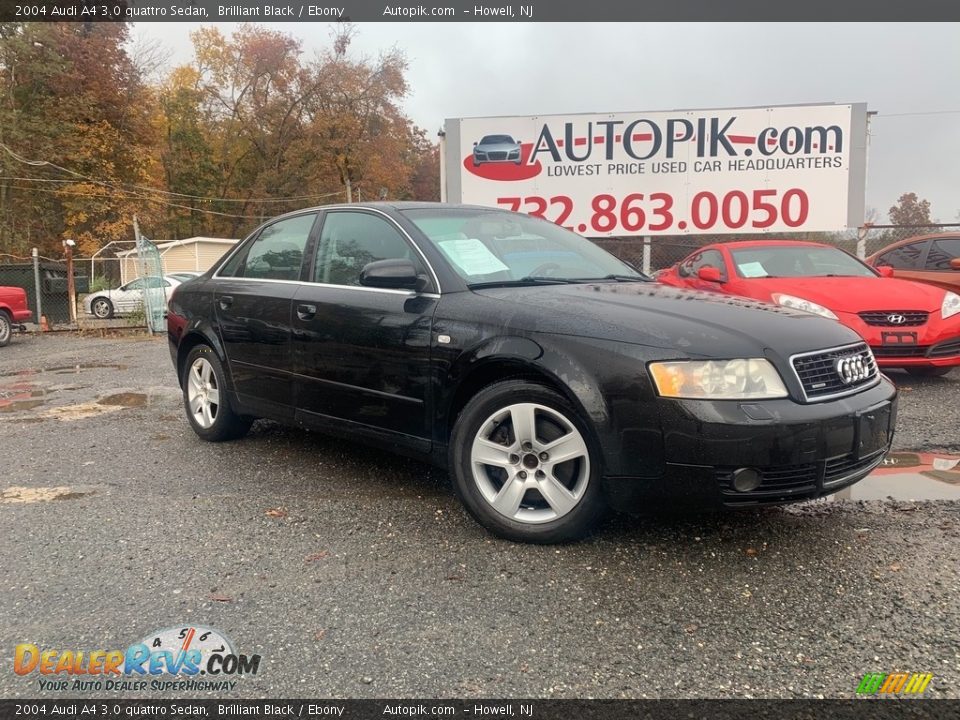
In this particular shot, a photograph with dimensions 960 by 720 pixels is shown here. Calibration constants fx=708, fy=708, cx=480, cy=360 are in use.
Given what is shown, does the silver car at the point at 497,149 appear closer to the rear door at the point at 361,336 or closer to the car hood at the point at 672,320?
the rear door at the point at 361,336

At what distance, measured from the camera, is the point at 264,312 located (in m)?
4.25

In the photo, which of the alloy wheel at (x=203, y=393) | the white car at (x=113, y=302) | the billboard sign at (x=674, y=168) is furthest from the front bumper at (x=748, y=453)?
the white car at (x=113, y=302)

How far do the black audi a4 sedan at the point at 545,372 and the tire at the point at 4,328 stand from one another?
11.1 meters

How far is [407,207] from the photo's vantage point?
3955mm

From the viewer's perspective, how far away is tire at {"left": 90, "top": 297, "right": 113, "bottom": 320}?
2017cm

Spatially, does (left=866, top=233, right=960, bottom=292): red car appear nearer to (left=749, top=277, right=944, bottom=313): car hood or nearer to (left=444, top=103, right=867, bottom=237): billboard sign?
(left=749, top=277, right=944, bottom=313): car hood

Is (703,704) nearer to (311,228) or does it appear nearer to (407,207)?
(407,207)

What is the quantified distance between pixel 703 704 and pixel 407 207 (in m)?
2.87

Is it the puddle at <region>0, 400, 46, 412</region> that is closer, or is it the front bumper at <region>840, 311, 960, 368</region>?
the front bumper at <region>840, 311, 960, 368</region>

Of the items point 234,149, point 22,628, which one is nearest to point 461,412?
point 22,628

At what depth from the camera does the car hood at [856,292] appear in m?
6.29

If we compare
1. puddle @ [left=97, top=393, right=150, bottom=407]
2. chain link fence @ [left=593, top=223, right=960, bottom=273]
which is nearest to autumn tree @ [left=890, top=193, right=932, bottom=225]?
chain link fence @ [left=593, top=223, right=960, bottom=273]

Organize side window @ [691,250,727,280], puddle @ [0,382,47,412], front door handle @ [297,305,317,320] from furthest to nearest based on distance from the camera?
side window @ [691,250,727,280], puddle @ [0,382,47,412], front door handle @ [297,305,317,320]

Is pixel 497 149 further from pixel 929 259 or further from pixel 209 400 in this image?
pixel 209 400
